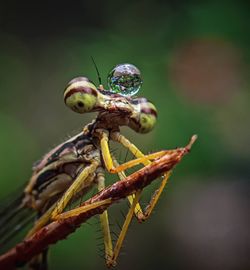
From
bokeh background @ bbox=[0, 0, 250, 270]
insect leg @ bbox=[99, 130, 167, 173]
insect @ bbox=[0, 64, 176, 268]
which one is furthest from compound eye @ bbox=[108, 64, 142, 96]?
bokeh background @ bbox=[0, 0, 250, 270]

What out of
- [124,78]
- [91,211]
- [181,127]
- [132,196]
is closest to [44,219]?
[132,196]

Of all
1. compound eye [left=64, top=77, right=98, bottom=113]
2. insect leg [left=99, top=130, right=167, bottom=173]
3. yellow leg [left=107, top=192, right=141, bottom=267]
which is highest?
compound eye [left=64, top=77, right=98, bottom=113]

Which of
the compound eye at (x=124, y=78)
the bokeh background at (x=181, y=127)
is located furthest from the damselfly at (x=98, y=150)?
the bokeh background at (x=181, y=127)

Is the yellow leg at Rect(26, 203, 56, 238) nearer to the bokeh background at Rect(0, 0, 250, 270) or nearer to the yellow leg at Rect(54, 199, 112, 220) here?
the yellow leg at Rect(54, 199, 112, 220)

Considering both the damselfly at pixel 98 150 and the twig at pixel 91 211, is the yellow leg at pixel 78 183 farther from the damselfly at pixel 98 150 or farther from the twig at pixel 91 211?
the twig at pixel 91 211

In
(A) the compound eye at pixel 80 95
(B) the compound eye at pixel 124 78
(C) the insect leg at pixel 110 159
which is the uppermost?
(A) the compound eye at pixel 80 95

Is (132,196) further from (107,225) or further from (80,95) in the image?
(80,95)

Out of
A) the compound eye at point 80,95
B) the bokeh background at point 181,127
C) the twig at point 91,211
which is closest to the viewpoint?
the twig at point 91,211

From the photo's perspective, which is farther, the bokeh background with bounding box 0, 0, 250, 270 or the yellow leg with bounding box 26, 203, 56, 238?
the bokeh background with bounding box 0, 0, 250, 270

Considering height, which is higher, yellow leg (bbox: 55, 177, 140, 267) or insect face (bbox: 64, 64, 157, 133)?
insect face (bbox: 64, 64, 157, 133)
